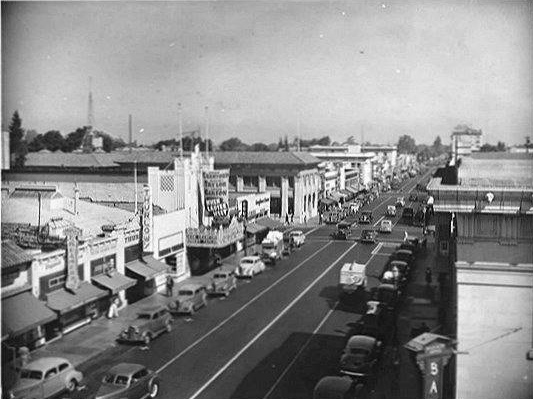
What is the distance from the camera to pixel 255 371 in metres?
6.46

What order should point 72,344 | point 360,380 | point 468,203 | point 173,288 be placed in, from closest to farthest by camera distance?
point 468,203 < point 360,380 < point 72,344 < point 173,288

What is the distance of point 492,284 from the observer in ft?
19.0

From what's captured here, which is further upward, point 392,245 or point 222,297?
point 392,245

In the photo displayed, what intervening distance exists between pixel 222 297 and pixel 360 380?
184 cm

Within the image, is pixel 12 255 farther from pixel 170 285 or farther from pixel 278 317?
pixel 278 317

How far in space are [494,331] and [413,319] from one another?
0.92 metres

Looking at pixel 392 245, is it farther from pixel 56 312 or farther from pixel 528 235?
pixel 56 312

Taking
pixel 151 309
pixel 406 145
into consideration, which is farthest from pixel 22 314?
pixel 406 145

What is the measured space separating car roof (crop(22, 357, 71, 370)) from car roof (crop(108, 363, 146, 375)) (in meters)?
0.55

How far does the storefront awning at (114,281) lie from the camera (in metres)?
6.76

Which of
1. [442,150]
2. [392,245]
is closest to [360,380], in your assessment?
[392,245]

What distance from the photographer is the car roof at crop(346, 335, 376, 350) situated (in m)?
6.39

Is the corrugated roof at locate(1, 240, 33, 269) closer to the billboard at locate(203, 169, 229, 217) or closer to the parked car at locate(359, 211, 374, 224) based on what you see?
the billboard at locate(203, 169, 229, 217)

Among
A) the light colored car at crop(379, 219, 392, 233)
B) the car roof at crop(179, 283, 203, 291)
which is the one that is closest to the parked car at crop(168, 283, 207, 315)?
the car roof at crop(179, 283, 203, 291)
